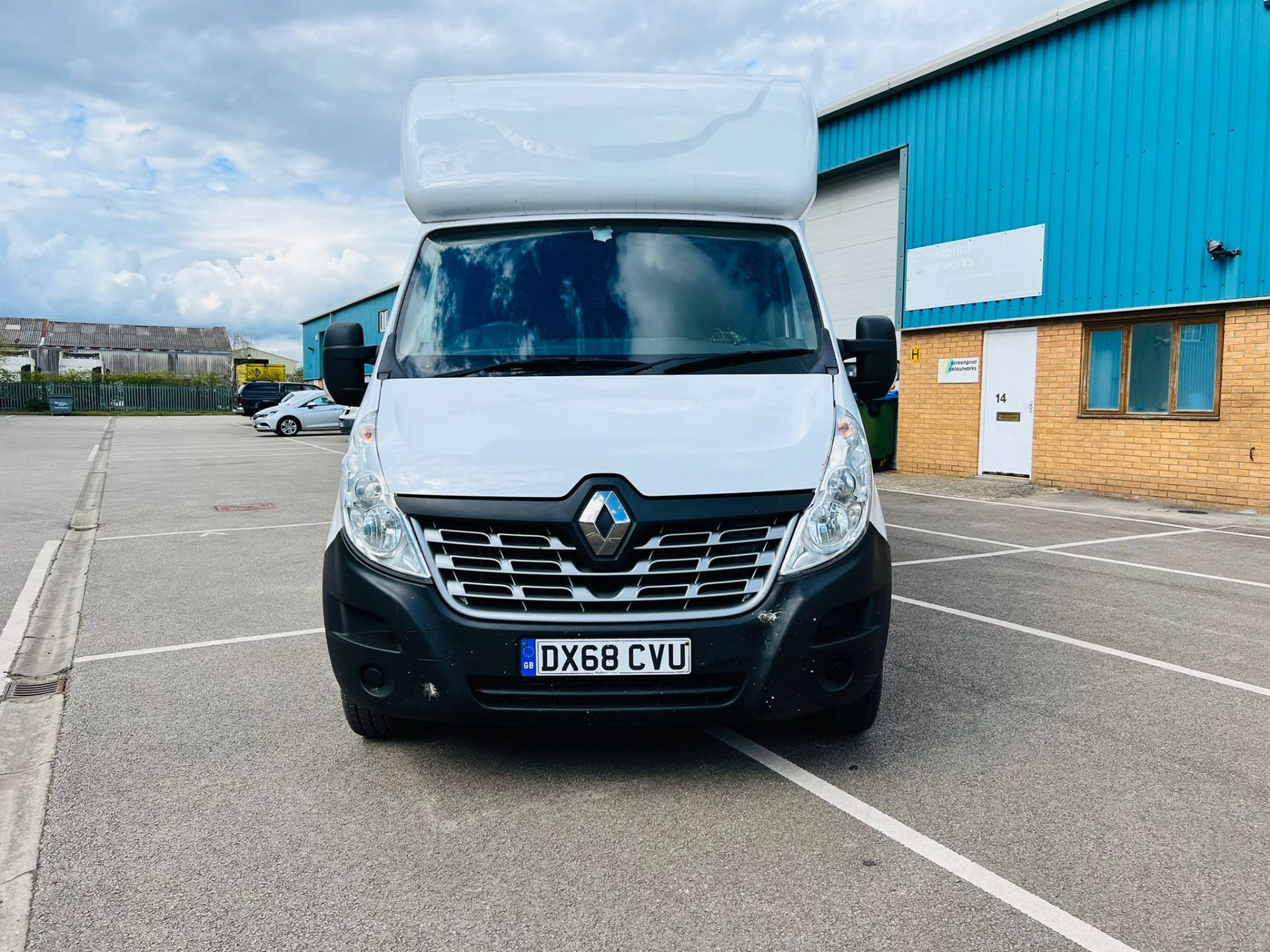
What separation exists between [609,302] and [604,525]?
1262 millimetres

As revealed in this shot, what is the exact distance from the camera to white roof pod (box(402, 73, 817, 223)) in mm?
4355

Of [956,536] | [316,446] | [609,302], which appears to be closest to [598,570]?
[609,302]

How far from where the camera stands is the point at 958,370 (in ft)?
51.6

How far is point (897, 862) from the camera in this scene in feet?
9.42

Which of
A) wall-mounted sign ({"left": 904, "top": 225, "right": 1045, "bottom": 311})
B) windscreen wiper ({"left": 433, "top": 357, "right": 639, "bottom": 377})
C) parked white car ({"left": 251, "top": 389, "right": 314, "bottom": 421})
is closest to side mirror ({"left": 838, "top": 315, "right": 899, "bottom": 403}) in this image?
windscreen wiper ({"left": 433, "top": 357, "right": 639, "bottom": 377})

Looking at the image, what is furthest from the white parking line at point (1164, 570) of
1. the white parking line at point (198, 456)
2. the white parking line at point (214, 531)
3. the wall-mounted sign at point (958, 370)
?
the white parking line at point (198, 456)

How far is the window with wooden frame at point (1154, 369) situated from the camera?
12328 mm

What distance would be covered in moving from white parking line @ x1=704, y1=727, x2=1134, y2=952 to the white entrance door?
12138mm

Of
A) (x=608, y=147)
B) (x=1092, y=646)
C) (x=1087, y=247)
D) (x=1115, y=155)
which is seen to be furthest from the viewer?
(x=1087, y=247)

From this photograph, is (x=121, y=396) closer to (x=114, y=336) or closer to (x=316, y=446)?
(x=114, y=336)

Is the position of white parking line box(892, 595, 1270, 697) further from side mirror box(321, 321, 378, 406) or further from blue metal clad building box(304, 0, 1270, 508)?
blue metal clad building box(304, 0, 1270, 508)

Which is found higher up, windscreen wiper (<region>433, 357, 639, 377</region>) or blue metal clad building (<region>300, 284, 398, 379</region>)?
blue metal clad building (<region>300, 284, 398, 379</region>)

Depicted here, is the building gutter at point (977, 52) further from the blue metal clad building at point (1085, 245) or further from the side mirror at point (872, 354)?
the side mirror at point (872, 354)

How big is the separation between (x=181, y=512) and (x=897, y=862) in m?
10.5
